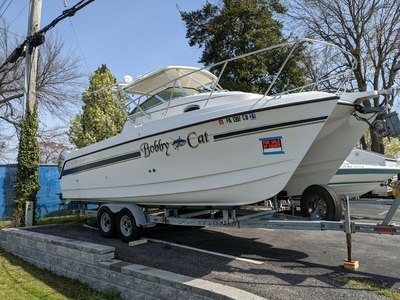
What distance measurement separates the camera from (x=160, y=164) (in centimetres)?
578

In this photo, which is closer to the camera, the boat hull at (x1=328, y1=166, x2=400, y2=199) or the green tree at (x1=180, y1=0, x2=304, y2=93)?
the boat hull at (x1=328, y1=166, x2=400, y2=199)

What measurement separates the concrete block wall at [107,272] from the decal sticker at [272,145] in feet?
6.35

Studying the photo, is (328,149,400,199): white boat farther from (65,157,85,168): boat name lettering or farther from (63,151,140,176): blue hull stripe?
(65,157,85,168): boat name lettering

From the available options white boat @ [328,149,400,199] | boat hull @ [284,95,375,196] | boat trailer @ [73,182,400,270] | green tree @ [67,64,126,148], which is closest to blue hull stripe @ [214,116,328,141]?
boat hull @ [284,95,375,196]

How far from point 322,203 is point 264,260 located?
126 cm

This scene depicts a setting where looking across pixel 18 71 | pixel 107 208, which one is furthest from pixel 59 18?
pixel 18 71

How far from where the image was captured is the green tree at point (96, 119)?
14430 millimetres

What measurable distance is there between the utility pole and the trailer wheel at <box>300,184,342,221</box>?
8.10 meters

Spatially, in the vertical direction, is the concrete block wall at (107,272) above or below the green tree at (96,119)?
below

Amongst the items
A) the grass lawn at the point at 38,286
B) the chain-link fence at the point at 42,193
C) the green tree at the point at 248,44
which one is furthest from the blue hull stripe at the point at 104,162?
the green tree at the point at 248,44

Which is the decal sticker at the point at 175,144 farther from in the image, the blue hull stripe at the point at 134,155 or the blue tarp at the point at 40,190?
the blue tarp at the point at 40,190

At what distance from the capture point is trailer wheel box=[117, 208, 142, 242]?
20.6 ft

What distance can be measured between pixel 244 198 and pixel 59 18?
254 inches

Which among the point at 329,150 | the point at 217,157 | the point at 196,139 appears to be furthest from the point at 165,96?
the point at 329,150
